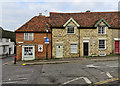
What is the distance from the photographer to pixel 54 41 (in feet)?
58.4

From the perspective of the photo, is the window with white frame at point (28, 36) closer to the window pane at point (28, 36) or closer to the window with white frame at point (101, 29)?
the window pane at point (28, 36)

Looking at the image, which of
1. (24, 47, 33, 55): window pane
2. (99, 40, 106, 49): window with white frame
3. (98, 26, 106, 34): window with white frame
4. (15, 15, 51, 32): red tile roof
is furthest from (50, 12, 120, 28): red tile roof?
(24, 47, 33, 55): window pane

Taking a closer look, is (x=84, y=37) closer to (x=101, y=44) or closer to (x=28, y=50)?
(x=101, y=44)

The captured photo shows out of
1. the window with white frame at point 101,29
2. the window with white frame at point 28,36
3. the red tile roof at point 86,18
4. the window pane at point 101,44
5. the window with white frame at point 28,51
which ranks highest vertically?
the red tile roof at point 86,18

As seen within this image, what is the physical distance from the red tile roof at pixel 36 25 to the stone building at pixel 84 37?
4.83 feet

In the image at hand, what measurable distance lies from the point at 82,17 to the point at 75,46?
597 cm

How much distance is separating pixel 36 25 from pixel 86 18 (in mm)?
9428

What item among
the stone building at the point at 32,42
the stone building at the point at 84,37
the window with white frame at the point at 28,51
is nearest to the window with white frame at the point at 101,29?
the stone building at the point at 84,37

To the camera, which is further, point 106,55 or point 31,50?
point 106,55

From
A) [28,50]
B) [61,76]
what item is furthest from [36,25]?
[61,76]

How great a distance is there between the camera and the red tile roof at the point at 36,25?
17.5 m

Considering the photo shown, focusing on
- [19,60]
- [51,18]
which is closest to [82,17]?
[51,18]

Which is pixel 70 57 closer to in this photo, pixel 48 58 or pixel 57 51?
pixel 57 51

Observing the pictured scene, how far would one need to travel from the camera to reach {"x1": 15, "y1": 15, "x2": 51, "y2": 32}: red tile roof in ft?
57.4
